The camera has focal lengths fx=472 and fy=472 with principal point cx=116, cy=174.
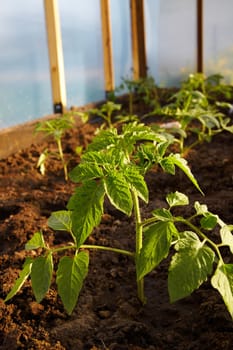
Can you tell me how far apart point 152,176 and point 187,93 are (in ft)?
2.30

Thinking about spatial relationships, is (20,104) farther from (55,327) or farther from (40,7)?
(55,327)

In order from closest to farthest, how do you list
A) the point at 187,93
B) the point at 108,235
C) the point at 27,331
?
the point at 27,331 → the point at 108,235 → the point at 187,93

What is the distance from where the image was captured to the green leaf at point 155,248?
101cm

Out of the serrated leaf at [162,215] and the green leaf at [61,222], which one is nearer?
the serrated leaf at [162,215]

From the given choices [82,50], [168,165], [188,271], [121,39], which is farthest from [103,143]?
[121,39]

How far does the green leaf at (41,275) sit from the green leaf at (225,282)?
378mm

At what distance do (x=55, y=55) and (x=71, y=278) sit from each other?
263 centimetres

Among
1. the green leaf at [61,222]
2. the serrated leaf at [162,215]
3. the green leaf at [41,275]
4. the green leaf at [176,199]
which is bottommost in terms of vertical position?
the green leaf at [41,275]

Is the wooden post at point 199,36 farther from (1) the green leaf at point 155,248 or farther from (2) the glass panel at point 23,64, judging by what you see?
(1) the green leaf at point 155,248

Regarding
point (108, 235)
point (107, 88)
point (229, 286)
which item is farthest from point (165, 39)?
point (229, 286)

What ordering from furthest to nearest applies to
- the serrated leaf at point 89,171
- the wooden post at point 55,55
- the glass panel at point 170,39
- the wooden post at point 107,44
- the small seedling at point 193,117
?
the glass panel at point 170,39, the wooden post at point 107,44, the wooden post at point 55,55, the small seedling at point 193,117, the serrated leaf at point 89,171

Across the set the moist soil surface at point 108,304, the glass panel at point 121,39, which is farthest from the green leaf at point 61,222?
the glass panel at point 121,39

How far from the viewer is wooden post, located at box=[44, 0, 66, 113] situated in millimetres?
3350

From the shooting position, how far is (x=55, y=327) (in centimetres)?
124
